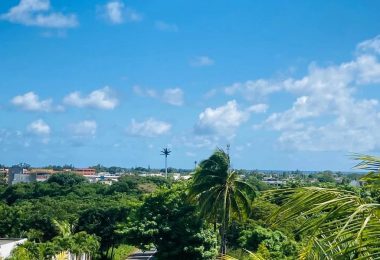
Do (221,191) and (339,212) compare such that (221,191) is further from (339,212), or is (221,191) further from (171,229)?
(339,212)

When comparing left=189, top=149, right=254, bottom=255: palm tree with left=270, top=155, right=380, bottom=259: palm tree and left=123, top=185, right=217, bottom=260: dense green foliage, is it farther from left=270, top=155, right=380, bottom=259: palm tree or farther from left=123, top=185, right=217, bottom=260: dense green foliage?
left=270, top=155, right=380, bottom=259: palm tree

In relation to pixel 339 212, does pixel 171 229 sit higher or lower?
lower

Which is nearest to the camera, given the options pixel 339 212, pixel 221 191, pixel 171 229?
pixel 339 212

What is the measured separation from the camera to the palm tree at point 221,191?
28344mm

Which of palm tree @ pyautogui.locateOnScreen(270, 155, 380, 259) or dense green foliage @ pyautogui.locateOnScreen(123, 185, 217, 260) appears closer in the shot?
palm tree @ pyautogui.locateOnScreen(270, 155, 380, 259)

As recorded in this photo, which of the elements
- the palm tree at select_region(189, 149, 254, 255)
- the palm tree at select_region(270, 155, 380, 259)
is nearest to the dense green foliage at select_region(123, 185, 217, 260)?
the palm tree at select_region(189, 149, 254, 255)

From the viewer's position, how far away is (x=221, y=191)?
28.7 m

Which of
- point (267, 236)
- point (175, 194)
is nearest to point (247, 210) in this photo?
point (267, 236)

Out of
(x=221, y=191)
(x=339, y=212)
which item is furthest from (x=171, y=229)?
(x=339, y=212)

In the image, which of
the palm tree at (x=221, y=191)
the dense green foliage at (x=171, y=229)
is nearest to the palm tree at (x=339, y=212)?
the dense green foliage at (x=171, y=229)

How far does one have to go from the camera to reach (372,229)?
2166 millimetres

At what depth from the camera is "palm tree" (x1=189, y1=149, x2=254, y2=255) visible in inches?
1116

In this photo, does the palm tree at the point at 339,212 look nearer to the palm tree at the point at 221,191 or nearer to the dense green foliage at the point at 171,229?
the dense green foliage at the point at 171,229

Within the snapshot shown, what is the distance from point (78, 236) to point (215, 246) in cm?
919
